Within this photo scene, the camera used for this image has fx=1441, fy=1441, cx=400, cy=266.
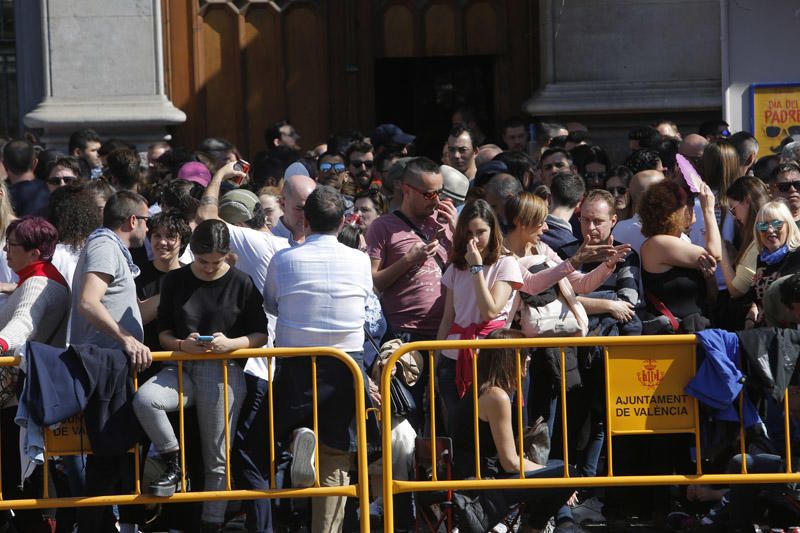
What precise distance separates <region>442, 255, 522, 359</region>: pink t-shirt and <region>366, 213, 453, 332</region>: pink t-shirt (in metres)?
0.56

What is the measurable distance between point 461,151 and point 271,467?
4.22m

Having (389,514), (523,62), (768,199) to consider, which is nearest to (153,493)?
(389,514)

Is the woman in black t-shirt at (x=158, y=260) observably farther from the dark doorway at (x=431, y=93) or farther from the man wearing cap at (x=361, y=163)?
the dark doorway at (x=431, y=93)

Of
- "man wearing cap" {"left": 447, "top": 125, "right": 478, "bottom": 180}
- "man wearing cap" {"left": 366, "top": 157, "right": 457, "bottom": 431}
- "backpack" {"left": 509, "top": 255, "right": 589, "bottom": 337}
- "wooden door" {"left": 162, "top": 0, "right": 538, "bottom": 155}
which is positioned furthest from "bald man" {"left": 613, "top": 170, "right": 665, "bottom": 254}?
"wooden door" {"left": 162, "top": 0, "right": 538, "bottom": 155}

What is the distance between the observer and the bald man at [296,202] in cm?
915

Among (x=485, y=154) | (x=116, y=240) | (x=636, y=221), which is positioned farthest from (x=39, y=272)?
(x=485, y=154)

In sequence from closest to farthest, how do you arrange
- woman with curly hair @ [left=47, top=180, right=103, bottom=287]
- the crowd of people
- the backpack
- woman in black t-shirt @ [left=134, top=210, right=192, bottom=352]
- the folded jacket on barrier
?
the folded jacket on barrier → the crowd of people → the backpack → woman in black t-shirt @ [left=134, top=210, right=192, bottom=352] → woman with curly hair @ [left=47, top=180, right=103, bottom=287]

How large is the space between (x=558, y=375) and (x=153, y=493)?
234 centimetres

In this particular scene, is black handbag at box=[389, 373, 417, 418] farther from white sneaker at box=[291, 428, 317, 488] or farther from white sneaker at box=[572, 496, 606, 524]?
white sneaker at box=[572, 496, 606, 524]

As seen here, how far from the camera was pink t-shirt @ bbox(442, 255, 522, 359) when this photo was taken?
838 centimetres

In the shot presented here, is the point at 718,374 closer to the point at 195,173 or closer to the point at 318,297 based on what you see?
the point at 318,297

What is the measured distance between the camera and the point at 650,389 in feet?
Result: 25.8

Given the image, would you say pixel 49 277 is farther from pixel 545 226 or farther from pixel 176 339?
pixel 545 226

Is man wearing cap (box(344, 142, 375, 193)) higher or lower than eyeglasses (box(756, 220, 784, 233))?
higher
